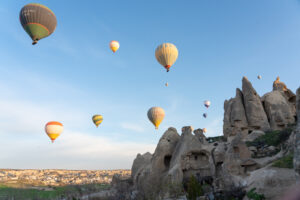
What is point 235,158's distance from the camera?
696 inches

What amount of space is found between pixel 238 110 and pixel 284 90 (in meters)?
14.9

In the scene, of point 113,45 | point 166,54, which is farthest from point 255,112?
point 113,45

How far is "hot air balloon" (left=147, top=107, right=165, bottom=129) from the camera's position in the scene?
3569 cm

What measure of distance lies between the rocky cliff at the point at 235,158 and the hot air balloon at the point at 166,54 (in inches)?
326

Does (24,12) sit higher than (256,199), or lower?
higher

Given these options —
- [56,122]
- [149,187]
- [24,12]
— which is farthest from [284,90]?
[24,12]

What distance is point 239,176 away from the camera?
55.3ft

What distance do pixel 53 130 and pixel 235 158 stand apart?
25.5 meters

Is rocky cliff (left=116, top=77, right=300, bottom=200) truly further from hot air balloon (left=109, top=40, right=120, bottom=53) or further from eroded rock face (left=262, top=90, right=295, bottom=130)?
hot air balloon (left=109, top=40, right=120, bottom=53)

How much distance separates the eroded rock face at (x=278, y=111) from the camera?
131 feet

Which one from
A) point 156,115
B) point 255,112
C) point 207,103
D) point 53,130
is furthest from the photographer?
point 207,103

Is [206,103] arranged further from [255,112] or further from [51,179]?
[51,179]

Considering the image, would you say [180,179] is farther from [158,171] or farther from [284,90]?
[284,90]

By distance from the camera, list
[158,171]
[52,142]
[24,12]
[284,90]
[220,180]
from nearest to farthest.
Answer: [220,180]
[24,12]
[158,171]
[52,142]
[284,90]
